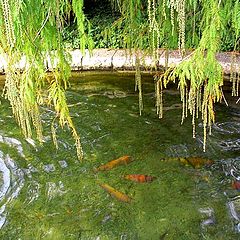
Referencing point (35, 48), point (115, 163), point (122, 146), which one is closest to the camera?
point (35, 48)

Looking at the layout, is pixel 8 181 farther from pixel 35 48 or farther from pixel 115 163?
pixel 35 48

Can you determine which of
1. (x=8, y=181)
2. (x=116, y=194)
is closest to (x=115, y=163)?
(x=116, y=194)

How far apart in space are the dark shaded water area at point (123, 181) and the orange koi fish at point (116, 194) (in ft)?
0.12

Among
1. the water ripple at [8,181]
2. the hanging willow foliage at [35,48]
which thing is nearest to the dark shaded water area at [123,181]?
the water ripple at [8,181]

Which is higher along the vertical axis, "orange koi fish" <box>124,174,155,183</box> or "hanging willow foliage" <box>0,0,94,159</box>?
"hanging willow foliage" <box>0,0,94,159</box>

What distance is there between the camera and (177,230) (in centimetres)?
264

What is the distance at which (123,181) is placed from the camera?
320cm

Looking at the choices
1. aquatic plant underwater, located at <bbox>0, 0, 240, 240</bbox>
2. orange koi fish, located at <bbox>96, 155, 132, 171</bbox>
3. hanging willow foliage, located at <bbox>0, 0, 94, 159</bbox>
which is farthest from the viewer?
orange koi fish, located at <bbox>96, 155, 132, 171</bbox>

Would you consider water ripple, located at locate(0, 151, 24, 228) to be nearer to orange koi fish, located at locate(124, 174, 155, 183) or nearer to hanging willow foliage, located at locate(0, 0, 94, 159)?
A: orange koi fish, located at locate(124, 174, 155, 183)

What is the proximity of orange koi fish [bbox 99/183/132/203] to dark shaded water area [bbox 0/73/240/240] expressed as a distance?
0.04 metres

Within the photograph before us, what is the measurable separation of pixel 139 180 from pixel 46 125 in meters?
1.65

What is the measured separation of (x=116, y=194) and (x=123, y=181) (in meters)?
0.18

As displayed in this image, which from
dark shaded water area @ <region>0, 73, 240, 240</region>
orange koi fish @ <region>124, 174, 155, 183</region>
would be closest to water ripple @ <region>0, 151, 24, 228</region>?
dark shaded water area @ <region>0, 73, 240, 240</region>

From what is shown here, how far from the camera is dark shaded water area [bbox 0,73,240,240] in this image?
2.72 m
